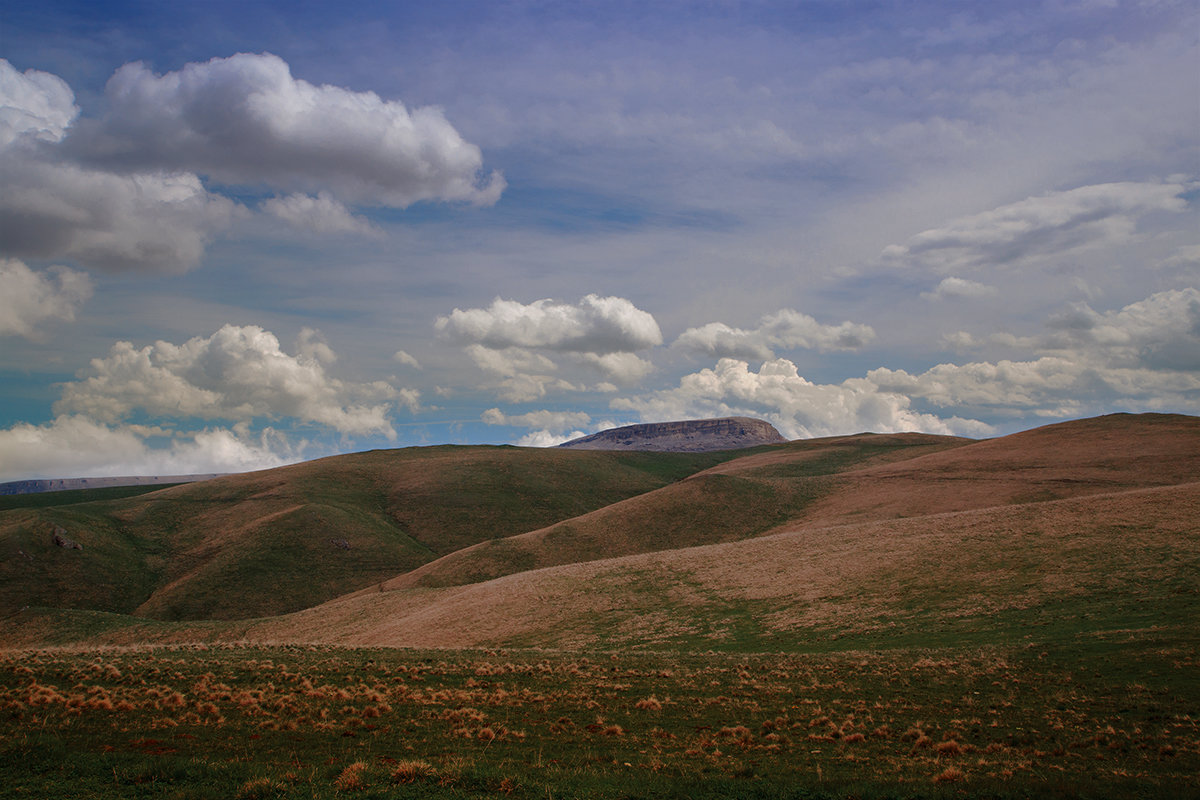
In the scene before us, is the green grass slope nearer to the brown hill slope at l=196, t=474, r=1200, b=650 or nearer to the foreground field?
the brown hill slope at l=196, t=474, r=1200, b=650

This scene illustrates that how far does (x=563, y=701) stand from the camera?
23.1m

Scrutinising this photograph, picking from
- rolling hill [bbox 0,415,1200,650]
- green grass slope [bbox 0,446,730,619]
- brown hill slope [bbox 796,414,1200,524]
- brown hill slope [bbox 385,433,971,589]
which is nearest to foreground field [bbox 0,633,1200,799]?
rolling hill [bbox 0,415,1200,650]

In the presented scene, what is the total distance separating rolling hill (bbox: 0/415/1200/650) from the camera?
136 ft

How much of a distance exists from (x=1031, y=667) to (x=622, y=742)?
1917 centimetres

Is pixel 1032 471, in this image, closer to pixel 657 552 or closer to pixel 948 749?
pixel 657 552

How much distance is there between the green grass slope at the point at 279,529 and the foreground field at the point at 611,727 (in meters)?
65.3

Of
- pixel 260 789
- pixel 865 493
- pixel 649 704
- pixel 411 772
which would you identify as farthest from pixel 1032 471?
pixel 260 789

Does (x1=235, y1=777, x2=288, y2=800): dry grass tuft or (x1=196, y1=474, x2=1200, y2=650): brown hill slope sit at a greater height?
(x1=235, y1=777, x2=288, y2=800): dry grass tuft

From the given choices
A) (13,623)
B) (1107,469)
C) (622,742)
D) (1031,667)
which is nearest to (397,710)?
(622,742)

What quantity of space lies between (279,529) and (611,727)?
3880 inches

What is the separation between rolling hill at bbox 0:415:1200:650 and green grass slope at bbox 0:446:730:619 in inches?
18.6

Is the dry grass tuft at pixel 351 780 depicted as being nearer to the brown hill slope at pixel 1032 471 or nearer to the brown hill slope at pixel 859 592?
the brown hill slope at pixel 859 592

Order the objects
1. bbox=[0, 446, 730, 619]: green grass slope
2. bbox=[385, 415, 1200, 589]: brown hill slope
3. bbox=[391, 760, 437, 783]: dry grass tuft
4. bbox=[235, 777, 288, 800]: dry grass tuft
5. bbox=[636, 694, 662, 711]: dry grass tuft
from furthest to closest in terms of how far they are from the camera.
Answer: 1. bbox=[0, 446, 730, 619]: green grass slope
2. bbox=[385, 415, 1200, 589]: brown hill slope
3. bbox=[636, 694, 662, 711]: dry grass tuft
4. bbox=[391, 760, 437, 783]: dry grass tuft
5. bbox=[235, 777, 288, 800]: dry grass tuft

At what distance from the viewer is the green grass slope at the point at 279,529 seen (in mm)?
85500
